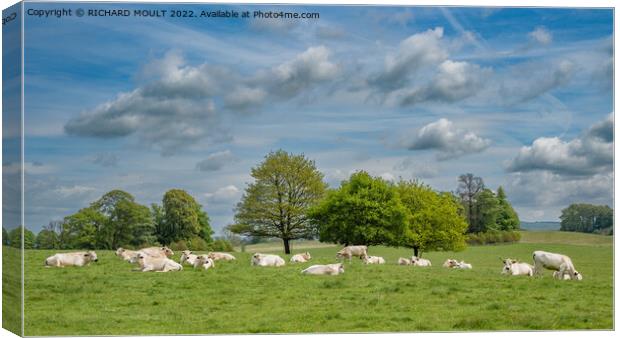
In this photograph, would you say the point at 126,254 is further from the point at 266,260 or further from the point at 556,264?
the point at 556,264

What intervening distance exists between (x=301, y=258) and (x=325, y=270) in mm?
1475

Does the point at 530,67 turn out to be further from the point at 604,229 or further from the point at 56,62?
the point at 56,62

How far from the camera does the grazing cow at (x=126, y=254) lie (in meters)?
20.3

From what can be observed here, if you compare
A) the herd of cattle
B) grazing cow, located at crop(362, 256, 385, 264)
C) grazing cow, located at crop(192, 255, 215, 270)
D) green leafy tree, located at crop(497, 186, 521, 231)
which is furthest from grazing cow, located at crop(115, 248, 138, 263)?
green leafy tree, located at crop(497, 186, 521, 231)

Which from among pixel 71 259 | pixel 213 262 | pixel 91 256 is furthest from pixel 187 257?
pixel 71 259

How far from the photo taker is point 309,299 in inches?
754

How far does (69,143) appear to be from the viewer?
18.4m

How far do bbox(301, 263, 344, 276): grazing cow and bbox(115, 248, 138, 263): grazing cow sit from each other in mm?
3867

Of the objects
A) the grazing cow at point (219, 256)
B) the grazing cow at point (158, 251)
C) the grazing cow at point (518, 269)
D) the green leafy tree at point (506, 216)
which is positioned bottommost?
the grazing cow at point (518, 269)

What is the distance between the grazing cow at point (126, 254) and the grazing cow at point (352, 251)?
16.8 ft

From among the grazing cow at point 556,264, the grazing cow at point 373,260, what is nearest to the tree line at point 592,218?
the grazing cow at point 556,264

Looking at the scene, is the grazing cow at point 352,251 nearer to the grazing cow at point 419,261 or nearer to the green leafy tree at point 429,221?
the green leafy tree at point 429,221

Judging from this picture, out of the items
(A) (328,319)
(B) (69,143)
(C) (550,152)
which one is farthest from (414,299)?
(B) (69,143)

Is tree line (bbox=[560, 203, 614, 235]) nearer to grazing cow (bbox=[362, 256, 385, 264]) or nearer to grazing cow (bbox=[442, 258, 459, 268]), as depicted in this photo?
grazing cow (bbox=[442, 258, 459, 268])
